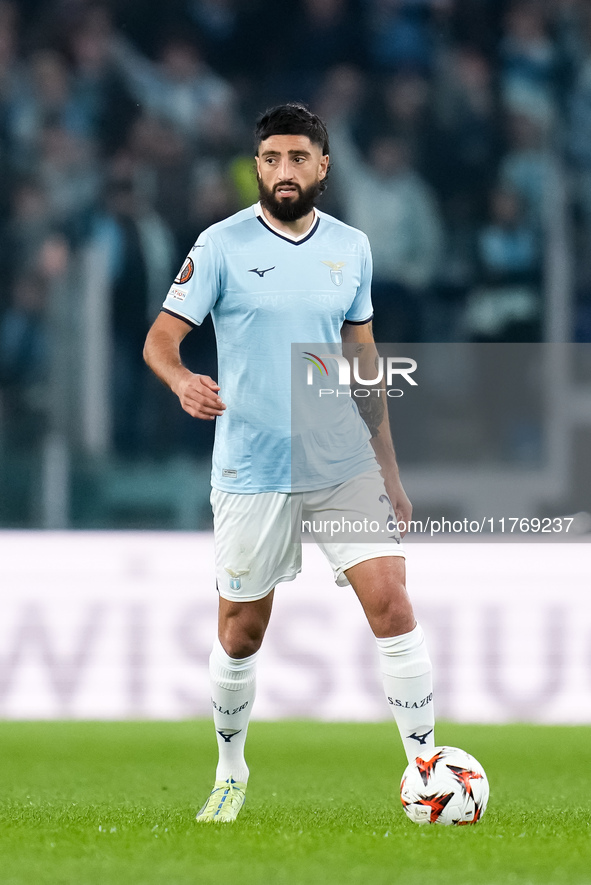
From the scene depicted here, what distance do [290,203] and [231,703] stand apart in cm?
142

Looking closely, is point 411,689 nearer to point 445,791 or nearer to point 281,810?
point 445,791

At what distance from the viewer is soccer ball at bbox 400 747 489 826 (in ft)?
11.3

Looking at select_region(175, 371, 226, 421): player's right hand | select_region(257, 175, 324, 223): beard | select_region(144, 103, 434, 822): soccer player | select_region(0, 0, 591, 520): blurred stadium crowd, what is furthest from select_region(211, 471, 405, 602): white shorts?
select_region(0, 0, 591, 520): blurred stadium crowd

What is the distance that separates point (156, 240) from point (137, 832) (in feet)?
16.3

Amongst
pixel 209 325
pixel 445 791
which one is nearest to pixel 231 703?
pixel 445 791

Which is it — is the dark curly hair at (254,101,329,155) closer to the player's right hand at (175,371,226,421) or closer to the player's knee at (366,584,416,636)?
the player's right hand at (175,371,226,421)

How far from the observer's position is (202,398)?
3332 millimetres

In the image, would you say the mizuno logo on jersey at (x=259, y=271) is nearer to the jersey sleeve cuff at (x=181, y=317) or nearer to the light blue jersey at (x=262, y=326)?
the light blue jersey at (x=262, y=326)

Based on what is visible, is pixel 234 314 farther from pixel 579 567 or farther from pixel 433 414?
pixel 433 414

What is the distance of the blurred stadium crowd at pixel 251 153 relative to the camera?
764 centimetres

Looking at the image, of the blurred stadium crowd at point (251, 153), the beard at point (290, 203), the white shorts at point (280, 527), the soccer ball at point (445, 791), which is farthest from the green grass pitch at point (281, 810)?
the blurred stadium crowd at point (251, 153)

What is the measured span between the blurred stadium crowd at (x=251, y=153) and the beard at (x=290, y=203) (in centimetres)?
349

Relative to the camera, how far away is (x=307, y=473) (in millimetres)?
3754

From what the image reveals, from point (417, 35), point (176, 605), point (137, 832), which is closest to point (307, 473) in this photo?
point (137, 832)
